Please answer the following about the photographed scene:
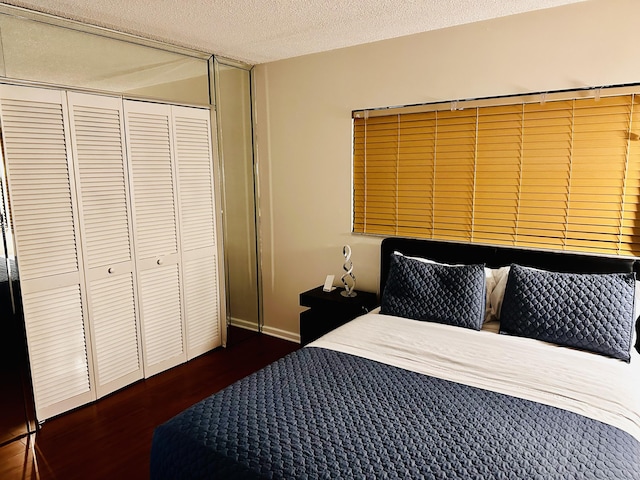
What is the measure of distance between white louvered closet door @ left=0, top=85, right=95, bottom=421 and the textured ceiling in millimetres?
590

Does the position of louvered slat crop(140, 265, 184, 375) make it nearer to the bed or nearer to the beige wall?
the beige wall

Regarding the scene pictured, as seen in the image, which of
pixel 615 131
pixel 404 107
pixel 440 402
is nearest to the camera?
pixel 440 402

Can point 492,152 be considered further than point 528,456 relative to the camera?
Yes

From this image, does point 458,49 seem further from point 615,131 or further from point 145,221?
point 145,221

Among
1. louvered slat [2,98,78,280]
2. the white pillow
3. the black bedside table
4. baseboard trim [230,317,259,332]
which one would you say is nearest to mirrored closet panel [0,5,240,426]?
louvered slat [2,98,78,280]

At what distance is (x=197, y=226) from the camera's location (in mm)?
3461

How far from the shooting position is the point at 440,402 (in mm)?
1765

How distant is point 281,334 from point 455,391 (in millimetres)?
2367

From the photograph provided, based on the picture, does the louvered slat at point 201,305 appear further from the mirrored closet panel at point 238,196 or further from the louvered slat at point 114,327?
the louvered slat at point 114,327

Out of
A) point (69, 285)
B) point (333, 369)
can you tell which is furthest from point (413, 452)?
point (69, 285)

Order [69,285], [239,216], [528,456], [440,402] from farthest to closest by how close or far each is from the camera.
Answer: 1. [239,216]
2. [69,285]
3. [440,402]
4. [528,456]

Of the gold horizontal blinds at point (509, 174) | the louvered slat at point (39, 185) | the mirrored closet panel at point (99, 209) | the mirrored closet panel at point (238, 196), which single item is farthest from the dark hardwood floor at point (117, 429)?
the gold horizontal blinds at point (509, 174)

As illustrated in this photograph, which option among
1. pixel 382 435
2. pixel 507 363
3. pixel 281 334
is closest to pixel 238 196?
pixel 281 334

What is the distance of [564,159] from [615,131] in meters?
0.28
